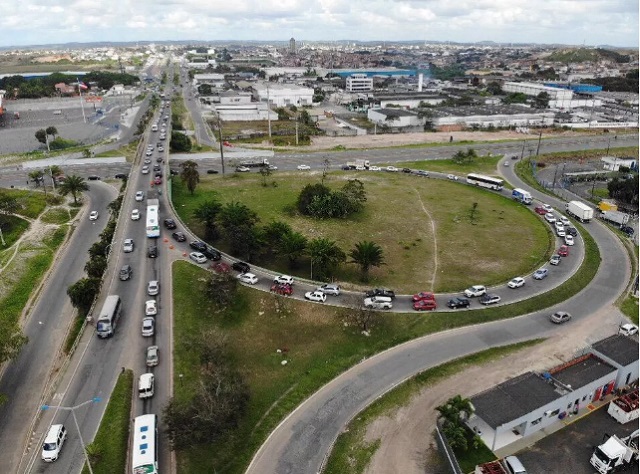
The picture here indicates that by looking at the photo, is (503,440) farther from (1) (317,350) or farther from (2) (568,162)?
(2) (568,162)

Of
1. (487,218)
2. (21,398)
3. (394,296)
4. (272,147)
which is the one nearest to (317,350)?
(394,296)

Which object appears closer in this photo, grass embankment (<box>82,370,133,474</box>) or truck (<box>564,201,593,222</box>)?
grass embankment (<box>82,370,133,474</box>)

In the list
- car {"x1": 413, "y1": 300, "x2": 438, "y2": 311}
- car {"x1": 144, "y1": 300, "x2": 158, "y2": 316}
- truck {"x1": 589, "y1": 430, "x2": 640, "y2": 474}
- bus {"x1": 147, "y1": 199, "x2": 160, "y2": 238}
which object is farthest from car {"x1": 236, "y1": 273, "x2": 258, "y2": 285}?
truck {"x1": 589, "y1": 430, "x2": 640, "y2": 474}

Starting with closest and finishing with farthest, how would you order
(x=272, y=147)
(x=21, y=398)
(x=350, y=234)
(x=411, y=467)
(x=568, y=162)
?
(x=411, y=467) < (x=21, y=398) < (x=350, y=234) < (x=568, y=162) < (x=272, y=147)

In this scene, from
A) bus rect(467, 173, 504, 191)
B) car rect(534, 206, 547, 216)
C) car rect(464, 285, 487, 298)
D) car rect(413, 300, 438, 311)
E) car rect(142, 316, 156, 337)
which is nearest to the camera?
car rect(142, 316, 156, 337)

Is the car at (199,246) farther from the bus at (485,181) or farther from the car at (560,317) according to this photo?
the bus at (485,181)

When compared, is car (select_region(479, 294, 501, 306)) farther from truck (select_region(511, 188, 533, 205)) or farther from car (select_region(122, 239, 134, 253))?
car (select_region(122, 239, 134, 253))
